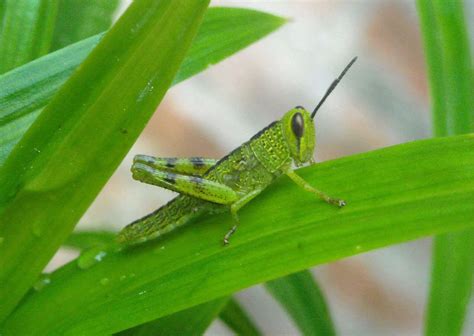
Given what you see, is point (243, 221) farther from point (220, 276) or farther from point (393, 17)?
point (393, 17)

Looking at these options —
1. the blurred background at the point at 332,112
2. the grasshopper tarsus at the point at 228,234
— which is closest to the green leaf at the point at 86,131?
the grasshopper tarsus at the point at 228,234

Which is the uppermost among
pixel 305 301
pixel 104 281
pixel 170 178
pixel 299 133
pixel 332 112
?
pixel 332 112

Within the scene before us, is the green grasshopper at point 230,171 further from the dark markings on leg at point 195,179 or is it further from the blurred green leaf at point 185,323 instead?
the blurred green leaf at point 185,323

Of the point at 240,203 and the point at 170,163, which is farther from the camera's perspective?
the point at 170,163

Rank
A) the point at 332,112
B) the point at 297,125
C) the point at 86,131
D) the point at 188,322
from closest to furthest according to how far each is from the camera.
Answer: the point at 86,131
the point at 188,322
the point at 297,125
the point at 332,112

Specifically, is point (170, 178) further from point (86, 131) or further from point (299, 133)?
point (86, 131)

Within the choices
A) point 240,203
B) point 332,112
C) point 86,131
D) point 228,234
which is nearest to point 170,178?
point 240,203
